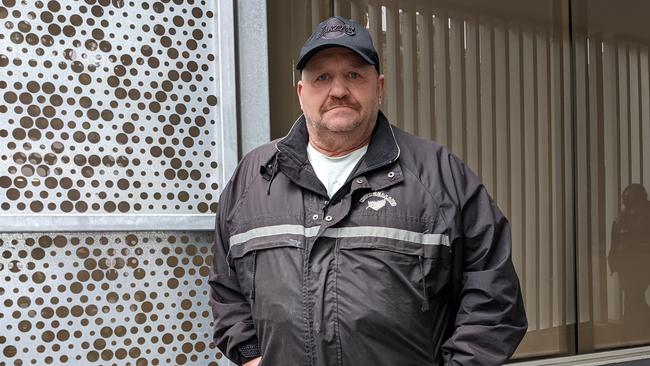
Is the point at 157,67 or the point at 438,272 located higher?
the point at 157,67

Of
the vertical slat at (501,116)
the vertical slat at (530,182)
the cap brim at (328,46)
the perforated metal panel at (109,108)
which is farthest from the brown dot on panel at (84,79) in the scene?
the vertical slat at (530,182)

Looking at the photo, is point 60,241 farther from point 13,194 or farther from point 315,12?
point 315,12

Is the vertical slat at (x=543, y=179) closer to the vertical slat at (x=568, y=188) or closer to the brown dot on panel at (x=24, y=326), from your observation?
the vertical slat at (x=568, y=188)

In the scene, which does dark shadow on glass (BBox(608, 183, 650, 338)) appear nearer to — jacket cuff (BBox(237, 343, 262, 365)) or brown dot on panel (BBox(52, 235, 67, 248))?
jacket cuff (BBox(237, 343, 262, 365))

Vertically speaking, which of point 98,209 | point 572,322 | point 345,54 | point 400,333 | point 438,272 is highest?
point 345,54

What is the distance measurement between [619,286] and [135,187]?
12.2ft

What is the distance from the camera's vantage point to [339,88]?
219cm

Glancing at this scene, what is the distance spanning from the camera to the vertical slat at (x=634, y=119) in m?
4.92

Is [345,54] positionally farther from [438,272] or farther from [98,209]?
[98,209]

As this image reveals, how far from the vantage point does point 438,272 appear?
A: 7.06 feet

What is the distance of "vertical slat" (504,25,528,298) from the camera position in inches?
173

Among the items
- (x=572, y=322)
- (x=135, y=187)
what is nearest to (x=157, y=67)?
(x=135, y=187)

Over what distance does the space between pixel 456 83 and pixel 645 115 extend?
6.04 feet

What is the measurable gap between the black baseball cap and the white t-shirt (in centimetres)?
32
